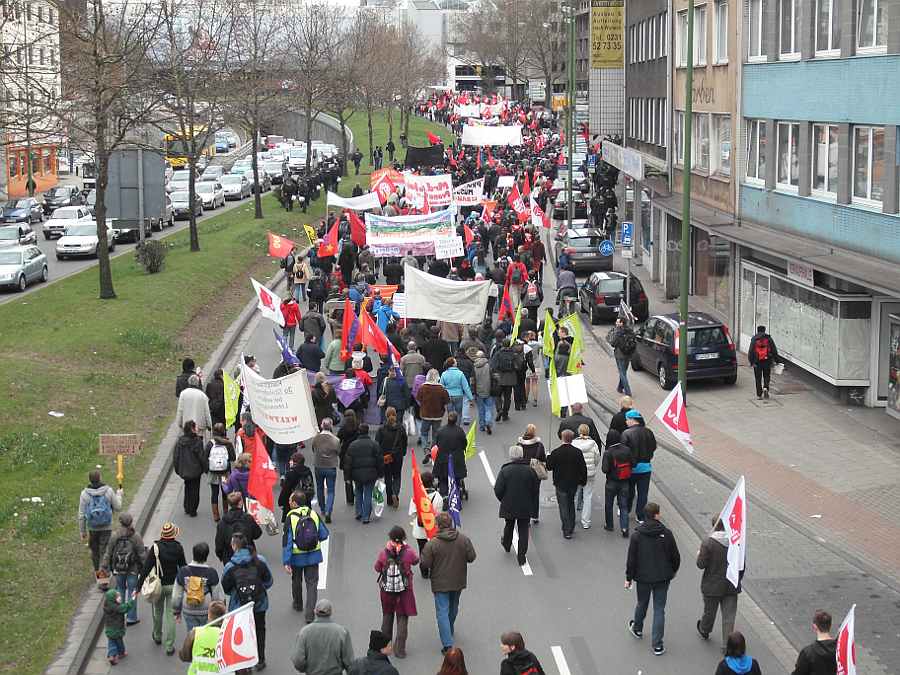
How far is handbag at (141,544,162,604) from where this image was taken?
42.9ft

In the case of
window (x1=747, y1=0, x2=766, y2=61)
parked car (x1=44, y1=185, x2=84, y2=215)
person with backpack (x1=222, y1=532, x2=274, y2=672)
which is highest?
window (x1=747, y1=0, x2=766, y2=61)

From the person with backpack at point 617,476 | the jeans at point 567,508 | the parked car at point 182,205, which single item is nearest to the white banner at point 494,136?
the parked car at point 182,205

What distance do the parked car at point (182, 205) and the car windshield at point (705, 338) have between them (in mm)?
38820

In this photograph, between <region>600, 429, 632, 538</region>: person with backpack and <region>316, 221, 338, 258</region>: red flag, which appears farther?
<region>316, 221, 338, 258</region>: red flag

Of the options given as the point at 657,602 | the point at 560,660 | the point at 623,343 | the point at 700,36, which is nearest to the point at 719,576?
the point at 657,602

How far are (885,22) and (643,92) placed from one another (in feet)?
85.9

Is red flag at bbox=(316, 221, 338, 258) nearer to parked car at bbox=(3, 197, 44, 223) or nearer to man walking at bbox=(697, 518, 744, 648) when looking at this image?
man walking at bbox=(697, 518, 744, 648)

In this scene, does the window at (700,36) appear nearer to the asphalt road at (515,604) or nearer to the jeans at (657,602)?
the asphalt road at (515,604)

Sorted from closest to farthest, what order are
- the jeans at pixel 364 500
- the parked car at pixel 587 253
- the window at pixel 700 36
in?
1. the jeans at pixel 364 500
2. the window at pixel 700 36
3. the parked car at pixel 587 253

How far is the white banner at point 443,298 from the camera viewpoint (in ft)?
82.5

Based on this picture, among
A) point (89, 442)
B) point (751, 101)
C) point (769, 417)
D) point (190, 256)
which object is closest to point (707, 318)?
point (769, 417)

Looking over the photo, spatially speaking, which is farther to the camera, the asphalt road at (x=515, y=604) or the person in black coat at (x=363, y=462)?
the person in black coat at (x=363, y=462)

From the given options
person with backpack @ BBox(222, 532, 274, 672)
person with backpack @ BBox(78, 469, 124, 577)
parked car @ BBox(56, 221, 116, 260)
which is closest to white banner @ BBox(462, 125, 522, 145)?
parked car @ BBox(56, 221, 116, 260)

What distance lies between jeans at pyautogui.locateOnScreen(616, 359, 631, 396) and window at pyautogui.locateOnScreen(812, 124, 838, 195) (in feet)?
17.5
